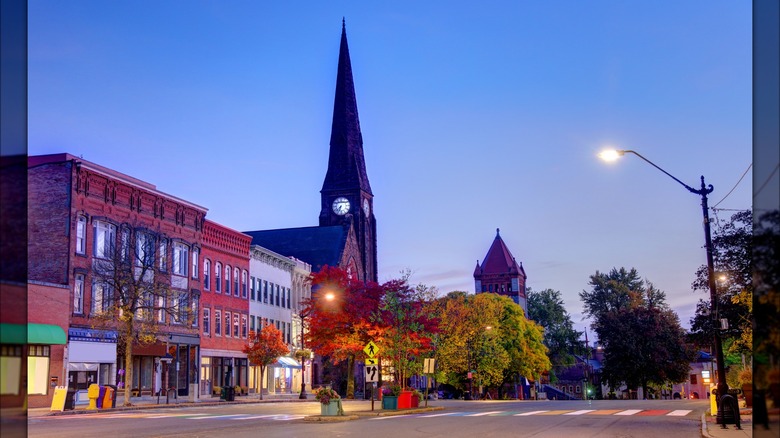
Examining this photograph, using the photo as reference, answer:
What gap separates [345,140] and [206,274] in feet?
171

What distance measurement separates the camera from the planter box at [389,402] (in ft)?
124

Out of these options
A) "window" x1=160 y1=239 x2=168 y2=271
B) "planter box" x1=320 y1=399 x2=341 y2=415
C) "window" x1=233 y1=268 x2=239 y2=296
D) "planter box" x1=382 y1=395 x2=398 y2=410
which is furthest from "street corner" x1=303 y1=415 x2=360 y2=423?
"window" x1=233 y1=268 x2=239 y2=296

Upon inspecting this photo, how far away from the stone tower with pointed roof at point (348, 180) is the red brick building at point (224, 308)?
37.5 meters

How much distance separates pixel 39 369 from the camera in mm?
42656

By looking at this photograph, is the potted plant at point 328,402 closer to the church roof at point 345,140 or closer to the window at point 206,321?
the window at point 206,321

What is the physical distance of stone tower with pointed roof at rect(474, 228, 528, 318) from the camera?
14762cm

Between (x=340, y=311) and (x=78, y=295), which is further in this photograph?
(x=340, y=311)

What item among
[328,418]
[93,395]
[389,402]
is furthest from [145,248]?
[328,418]

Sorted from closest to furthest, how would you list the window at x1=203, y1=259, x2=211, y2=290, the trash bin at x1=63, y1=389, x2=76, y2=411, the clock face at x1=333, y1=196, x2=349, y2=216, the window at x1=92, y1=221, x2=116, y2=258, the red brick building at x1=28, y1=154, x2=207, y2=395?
the trash bin at x1=63, y1=389, x2=76, y2=411 → the red brick building at x1=28, y1=154, x2=207, y2=395 → the window at x1=92, y1=221, x2=116, y2=258 → the window at x1=203, y1=259, x2=211, y2=290 → the clock face at x1=333, y1=196, x2=349, y2=216

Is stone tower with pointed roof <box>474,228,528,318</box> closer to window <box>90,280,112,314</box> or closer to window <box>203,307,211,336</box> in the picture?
window <box>203,307,211,336</box>

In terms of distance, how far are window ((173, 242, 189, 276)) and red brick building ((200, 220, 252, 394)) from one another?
2.87 metres

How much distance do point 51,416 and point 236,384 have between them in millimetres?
34087

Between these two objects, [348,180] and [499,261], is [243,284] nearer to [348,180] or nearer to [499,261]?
[348,180]

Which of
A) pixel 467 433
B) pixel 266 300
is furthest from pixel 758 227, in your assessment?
pixel 266 300
